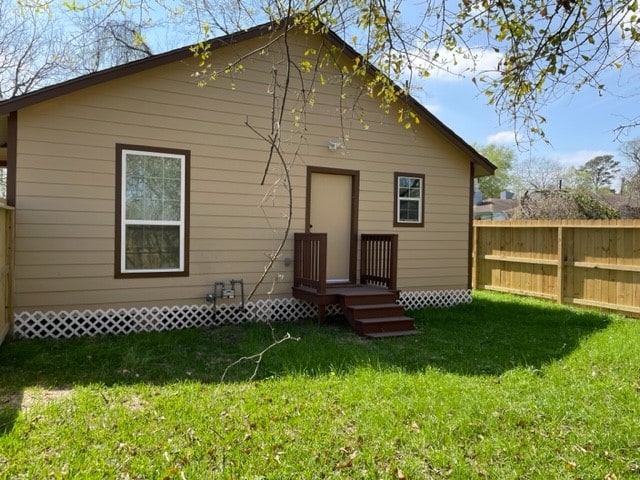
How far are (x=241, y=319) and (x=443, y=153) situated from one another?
15.2 ft

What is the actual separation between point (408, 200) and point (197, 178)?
3.69 meters

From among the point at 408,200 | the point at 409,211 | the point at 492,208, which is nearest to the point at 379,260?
the point at 409,211

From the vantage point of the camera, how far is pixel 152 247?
647 centimetres

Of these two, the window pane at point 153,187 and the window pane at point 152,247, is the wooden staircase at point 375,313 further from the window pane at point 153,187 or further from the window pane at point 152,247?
the window pane at point 153,187

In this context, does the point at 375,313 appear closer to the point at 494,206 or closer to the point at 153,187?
the point at 153,187

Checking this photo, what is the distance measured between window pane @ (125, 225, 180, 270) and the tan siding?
0.21 metres

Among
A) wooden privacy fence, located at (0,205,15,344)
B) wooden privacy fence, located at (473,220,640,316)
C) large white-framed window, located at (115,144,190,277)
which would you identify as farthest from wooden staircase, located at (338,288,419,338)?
wooden privacy fence, located at (0,205,15,344)

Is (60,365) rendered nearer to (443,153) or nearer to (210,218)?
(210,218)

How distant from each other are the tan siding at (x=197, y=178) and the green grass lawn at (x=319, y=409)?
0.87 m

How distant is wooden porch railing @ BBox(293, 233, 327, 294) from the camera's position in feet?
21.6

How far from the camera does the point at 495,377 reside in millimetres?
4586

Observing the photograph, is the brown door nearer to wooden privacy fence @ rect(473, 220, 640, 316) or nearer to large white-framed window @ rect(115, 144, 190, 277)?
large white-framed window @ rect(115, 144, 190, 277)

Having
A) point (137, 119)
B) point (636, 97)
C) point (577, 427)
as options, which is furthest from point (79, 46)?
point (577, 427)

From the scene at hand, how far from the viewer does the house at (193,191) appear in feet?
19.3
